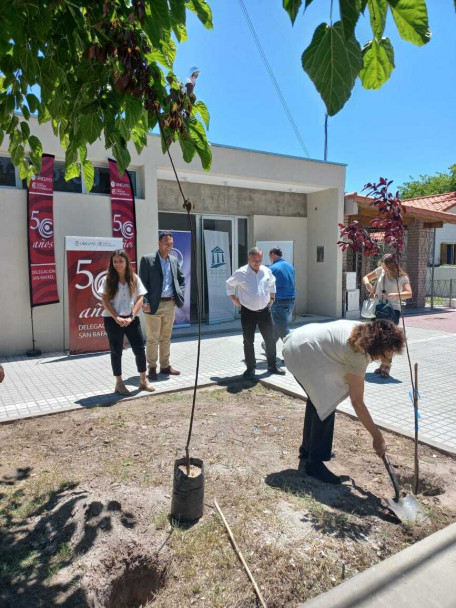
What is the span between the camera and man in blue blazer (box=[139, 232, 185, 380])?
6.03 meters

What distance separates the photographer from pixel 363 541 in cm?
268

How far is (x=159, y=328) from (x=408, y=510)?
13.5 ft

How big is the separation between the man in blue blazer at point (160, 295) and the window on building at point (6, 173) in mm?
3474

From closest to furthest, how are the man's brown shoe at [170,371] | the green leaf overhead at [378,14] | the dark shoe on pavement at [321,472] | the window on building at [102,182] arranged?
the green leaf overhead at [378,14]
the dark shoe on pavement at [321,472]
the man's brown shoe at [170,371]
the window on building at [102,182]

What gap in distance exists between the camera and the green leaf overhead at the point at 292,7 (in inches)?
49.1

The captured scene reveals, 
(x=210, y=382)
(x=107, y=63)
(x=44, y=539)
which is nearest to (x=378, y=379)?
(x=210, y=382)

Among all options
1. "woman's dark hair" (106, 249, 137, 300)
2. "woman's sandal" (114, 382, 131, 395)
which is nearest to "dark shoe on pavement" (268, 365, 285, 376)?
"woman's sandal" (114, 382, 131, 395)

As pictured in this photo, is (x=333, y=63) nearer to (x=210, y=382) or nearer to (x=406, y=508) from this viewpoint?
(x=406, y=508)

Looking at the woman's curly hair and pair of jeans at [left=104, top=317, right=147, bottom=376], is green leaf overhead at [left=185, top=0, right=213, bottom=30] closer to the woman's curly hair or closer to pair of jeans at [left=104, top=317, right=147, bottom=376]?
the woman's curly hair

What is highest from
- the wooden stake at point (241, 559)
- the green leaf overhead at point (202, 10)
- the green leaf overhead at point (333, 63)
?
the green leaf overhead at point (202, 10)

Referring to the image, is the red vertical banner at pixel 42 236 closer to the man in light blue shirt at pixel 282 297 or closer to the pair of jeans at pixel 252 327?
the pair of jeans at pixel 252 327

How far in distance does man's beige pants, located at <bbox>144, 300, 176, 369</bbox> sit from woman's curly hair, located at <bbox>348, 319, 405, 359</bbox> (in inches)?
144

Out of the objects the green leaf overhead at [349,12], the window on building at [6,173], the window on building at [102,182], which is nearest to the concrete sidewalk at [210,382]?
the window on building at [6,173]

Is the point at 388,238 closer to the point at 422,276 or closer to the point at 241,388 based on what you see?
the point at 241,388
